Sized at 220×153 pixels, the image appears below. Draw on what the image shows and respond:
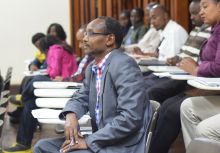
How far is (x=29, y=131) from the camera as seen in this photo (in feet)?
13.2

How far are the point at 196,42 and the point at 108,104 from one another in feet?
5.96

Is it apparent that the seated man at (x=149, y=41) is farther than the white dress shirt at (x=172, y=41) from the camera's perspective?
Yes

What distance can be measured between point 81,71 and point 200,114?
181cm

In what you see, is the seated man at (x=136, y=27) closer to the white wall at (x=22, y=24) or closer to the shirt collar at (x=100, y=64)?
the white wall at (x=22, y=24)

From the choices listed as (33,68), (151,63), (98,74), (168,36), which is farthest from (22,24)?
(98,74)

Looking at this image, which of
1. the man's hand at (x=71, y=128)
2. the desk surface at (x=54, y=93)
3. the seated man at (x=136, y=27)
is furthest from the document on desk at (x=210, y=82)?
the seated man at (x=136, y=27)

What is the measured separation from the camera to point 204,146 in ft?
5.58

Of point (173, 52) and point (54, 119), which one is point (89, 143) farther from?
point (173, 52)

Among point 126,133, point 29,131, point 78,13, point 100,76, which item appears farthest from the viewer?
A: point 78,13

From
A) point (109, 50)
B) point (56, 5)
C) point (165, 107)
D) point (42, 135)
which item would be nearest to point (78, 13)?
point (56, 5)

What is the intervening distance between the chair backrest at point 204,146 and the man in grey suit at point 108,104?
457mm

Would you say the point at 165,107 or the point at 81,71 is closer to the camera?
the point at 165,107

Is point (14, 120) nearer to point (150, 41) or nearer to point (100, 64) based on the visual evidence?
point (150, 41)

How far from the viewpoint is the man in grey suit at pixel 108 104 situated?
217 cm
